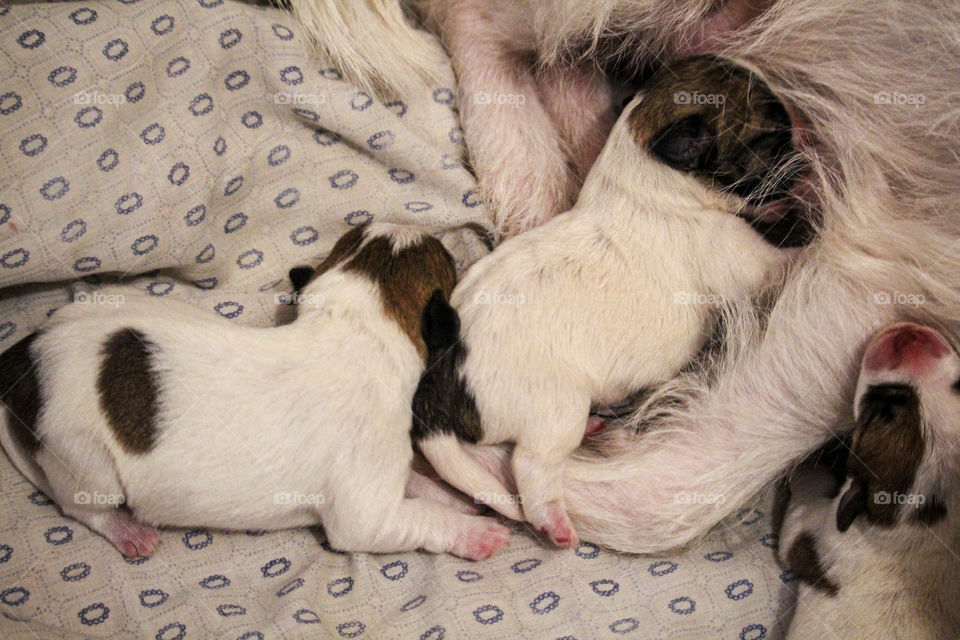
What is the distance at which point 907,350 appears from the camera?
120cm

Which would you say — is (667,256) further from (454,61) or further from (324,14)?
(324,14)

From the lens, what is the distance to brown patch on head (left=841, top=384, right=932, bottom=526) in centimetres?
121

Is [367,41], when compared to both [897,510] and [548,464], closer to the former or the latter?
[548,464]

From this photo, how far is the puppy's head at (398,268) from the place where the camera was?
4.56 ft

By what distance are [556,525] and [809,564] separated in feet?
1.38

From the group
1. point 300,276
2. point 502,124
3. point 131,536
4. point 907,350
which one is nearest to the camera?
point 907,350

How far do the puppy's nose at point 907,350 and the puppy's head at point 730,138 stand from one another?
26 centimetres

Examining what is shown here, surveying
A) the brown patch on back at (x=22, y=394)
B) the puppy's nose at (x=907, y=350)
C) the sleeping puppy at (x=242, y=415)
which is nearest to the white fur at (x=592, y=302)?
the sleeping puppy at (x=242, y=415)

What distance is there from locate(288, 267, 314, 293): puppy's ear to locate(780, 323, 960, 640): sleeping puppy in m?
0.93

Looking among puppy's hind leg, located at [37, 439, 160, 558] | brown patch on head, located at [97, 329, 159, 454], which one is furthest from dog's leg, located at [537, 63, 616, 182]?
puppy's hind leg, located at [37, 439, 160, 558]

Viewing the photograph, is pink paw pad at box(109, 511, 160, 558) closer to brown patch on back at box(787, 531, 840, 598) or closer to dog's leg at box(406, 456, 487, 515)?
dog's leg at box(406, 456, 487, 515)

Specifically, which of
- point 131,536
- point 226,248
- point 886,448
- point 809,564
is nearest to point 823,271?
point 886,448

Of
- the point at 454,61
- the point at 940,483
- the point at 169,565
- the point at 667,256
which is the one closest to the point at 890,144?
the point at 667,256

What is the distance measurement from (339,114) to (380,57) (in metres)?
0.14
